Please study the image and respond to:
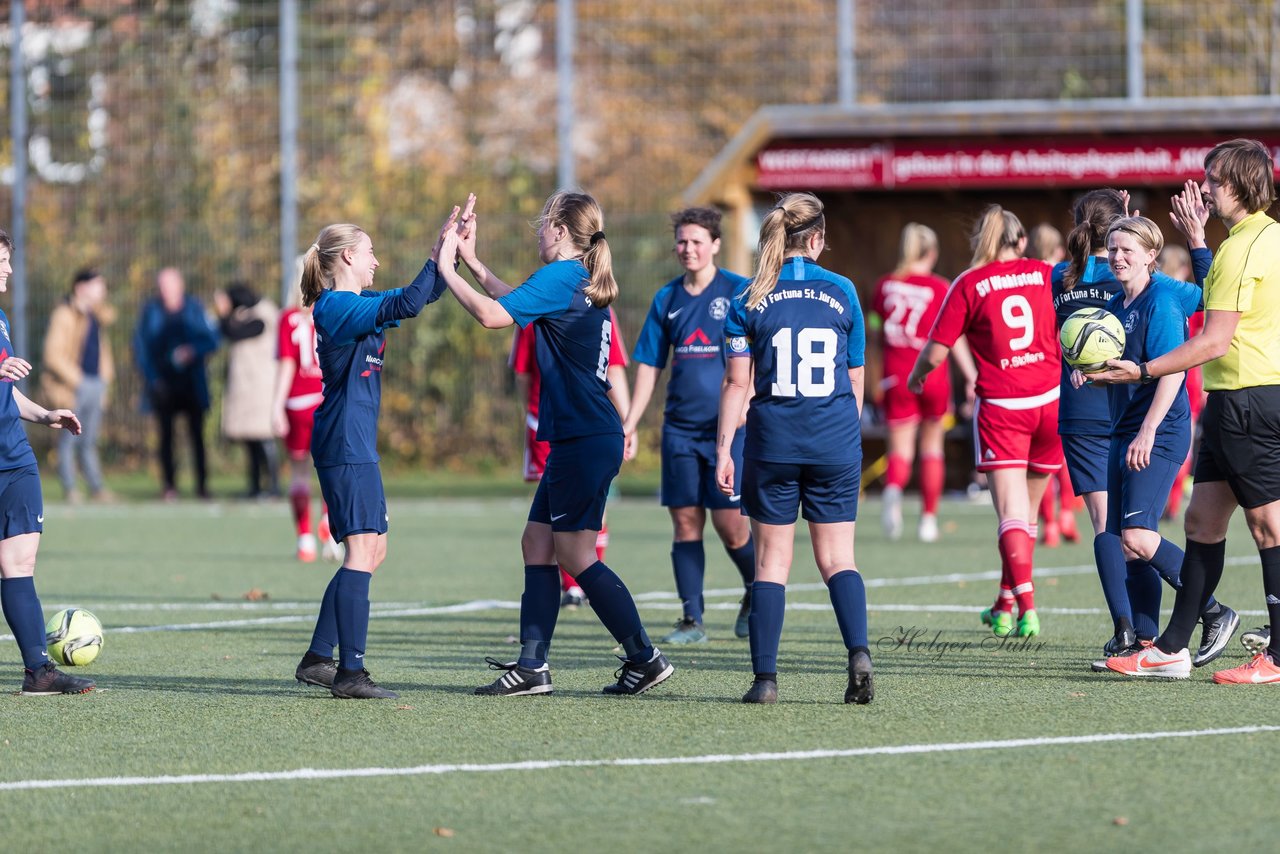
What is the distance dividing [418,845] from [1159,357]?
12.4 feet

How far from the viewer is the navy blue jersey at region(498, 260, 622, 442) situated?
7.14 meters

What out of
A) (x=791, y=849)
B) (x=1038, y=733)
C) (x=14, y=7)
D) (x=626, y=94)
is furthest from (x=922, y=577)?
(x=14, y=7)

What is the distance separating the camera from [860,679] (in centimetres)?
691

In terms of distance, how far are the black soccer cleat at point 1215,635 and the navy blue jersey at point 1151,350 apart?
0.70 meters

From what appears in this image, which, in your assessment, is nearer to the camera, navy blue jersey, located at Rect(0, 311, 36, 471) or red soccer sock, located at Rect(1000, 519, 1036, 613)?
navy blue jersey, located at Rect(0, 311, 36, 471)

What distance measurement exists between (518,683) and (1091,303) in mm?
2972

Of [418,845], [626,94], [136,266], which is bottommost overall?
[418,845]

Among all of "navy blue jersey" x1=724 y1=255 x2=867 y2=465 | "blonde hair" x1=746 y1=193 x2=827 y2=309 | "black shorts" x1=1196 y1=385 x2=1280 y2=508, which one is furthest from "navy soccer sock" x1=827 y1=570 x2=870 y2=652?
"black shorts" x1=1196 y1=385 x2=1280 y2=508

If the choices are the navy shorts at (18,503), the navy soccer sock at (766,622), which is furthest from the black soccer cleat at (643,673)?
the navy shorts at (18,503)

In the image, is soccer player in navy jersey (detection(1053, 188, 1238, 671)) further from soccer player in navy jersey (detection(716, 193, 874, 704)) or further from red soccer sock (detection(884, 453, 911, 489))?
red soccer sock (detection(884, 453, 911, 489))

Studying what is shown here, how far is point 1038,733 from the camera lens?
6.32m

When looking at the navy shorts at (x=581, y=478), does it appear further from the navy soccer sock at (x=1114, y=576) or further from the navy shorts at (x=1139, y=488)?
the navy soccer sock at (x=1114, y=576)

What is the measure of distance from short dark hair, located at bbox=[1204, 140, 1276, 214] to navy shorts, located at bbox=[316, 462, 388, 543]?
351cm

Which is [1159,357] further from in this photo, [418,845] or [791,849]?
[418,845]
